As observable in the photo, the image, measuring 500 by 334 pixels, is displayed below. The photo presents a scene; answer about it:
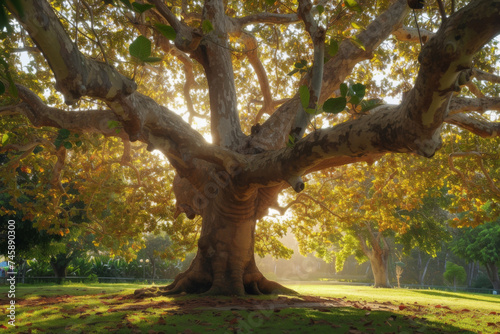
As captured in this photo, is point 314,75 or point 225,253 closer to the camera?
point 314,75

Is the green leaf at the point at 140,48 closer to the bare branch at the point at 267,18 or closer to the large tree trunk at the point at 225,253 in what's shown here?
the large tree trunk at the point at 225,253

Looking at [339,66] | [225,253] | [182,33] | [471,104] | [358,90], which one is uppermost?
[339,66]

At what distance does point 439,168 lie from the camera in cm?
880

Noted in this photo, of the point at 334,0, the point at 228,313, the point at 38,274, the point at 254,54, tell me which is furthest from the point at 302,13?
the point at 38,274

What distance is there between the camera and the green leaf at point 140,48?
2258mm

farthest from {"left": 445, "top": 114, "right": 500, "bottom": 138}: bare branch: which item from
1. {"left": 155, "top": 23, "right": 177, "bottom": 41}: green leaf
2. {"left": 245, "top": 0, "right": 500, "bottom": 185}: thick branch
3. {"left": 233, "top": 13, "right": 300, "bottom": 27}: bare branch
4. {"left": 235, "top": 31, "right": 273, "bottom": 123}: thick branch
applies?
{"left": 155, "top": 23, "right": 177, "bottom": 41}: green leaf

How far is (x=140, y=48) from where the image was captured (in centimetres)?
229

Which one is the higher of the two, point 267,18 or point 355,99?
point 267,18

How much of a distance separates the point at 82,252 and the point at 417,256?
4041 centimetres

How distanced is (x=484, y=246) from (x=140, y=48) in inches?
1388

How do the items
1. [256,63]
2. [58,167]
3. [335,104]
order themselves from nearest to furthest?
[335,104]
[58,167]
[256,63]

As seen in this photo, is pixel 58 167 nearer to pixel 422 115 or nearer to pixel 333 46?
pixel 333 46

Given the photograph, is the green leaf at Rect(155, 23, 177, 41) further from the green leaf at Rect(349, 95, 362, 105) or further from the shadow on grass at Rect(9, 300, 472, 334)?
the shadow on grass at Rect(9, 300, 472, 334)

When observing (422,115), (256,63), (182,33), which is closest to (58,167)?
(182,33)
